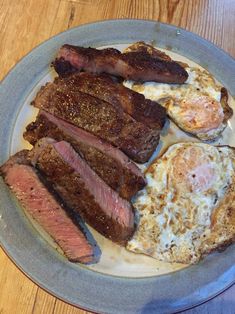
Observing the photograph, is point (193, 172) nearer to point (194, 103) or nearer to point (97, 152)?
point (194, 103)

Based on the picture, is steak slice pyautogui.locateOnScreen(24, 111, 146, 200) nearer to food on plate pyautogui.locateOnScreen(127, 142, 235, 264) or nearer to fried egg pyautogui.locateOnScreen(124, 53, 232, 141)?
food on plate pyautogui.locateOnScreen(127, 142, 235, 264)

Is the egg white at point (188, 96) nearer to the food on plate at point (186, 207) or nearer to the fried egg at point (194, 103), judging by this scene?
the fried egg at point (194, 103)

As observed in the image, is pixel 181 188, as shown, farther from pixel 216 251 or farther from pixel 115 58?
pixel 115 58

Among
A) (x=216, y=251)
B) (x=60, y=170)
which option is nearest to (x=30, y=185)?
(x=60, y=170)

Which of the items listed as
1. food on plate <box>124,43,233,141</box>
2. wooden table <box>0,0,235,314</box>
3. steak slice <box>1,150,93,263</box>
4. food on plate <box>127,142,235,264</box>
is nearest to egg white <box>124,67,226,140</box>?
food on plate <box>124,43,233,141</box>

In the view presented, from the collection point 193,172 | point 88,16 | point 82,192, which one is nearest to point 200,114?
point 193,172

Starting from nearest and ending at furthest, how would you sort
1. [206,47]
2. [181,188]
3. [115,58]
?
[181,188]
[115,58]
[206,47]
